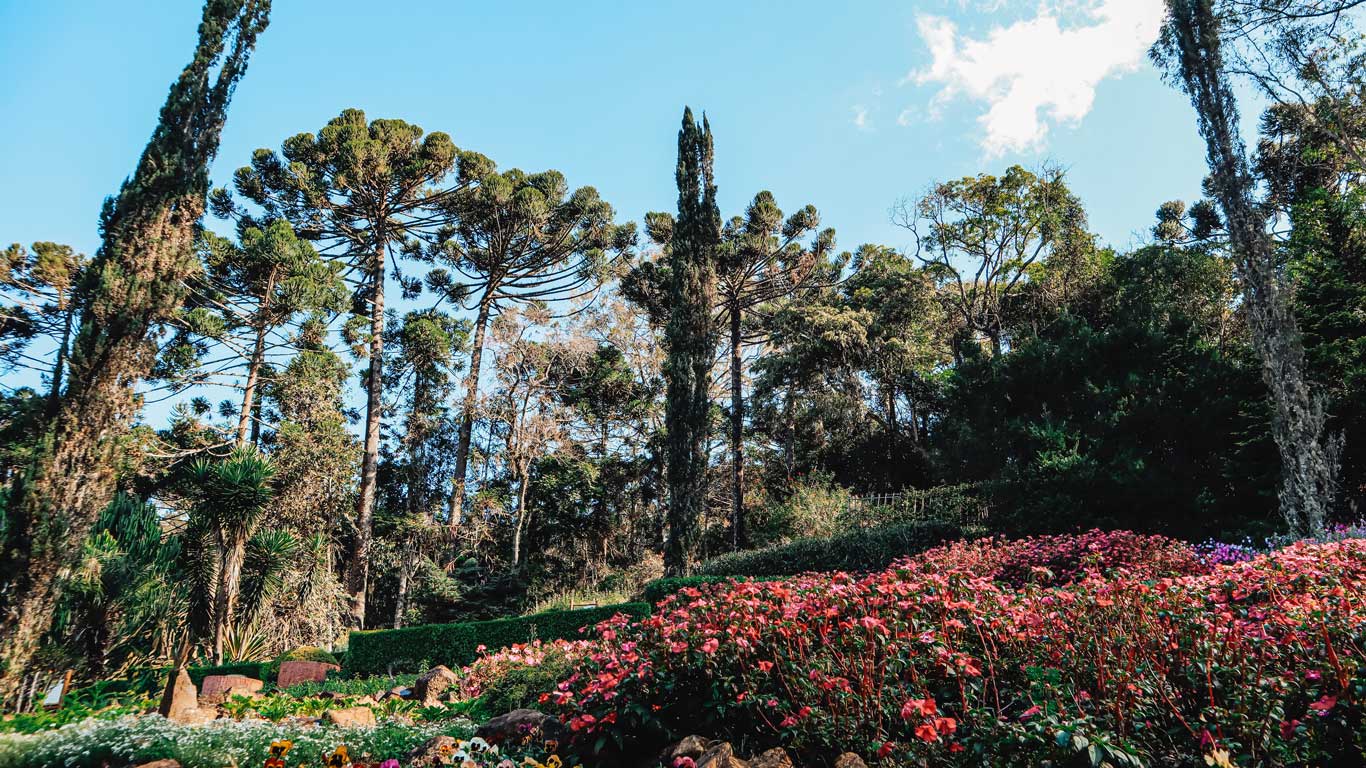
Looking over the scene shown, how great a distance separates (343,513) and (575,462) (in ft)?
21.0

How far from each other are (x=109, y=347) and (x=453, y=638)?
633 centimetres

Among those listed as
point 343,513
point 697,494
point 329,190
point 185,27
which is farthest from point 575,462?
point 185,27

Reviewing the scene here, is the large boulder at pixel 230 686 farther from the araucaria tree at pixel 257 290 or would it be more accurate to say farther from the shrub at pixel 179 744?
the araucaria tree at pixel 257 290

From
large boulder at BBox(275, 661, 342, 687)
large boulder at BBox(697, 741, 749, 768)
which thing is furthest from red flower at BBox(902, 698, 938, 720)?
large boulder at BBox(275, 661, 342, 687)

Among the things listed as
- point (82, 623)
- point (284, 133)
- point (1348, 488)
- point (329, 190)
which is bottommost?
point (82, 623)

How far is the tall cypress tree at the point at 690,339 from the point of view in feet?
42.8

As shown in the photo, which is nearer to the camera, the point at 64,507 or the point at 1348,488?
the point at 64,507

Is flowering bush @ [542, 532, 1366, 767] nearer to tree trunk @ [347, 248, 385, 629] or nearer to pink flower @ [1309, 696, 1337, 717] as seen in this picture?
pink flower @ [1309, 696, 1337, 717]

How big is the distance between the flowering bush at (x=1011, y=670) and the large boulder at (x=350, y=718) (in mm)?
1904

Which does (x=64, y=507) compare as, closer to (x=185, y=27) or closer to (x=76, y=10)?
(x=76, y=10)

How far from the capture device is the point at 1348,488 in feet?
29.6

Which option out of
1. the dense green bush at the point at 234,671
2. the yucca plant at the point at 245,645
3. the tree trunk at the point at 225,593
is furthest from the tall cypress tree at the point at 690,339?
the yucca plant at the point at 245,645

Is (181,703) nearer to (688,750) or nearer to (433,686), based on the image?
(433,686)

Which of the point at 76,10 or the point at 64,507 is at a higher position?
the point at 76,10
